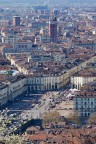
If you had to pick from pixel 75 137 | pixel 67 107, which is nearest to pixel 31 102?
pixel 67 107

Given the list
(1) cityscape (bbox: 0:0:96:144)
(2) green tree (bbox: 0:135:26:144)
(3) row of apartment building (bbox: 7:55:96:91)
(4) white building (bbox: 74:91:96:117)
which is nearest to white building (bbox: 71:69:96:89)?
(1) cityscape (bbox: 0:0:96:144)

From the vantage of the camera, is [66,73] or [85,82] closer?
[85,82]

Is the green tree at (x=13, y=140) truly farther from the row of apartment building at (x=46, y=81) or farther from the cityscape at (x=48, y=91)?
the row of apartment building at (x=46, y=81)

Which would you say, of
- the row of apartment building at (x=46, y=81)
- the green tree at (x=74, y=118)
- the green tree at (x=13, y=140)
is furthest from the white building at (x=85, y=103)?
the green tree at (x=13, y=140)

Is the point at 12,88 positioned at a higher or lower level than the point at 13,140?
lower

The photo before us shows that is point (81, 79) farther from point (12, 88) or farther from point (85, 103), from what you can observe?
point (85, 103)

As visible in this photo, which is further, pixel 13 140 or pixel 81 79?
pixel 81 79

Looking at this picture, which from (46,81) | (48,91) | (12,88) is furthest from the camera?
(46,81)

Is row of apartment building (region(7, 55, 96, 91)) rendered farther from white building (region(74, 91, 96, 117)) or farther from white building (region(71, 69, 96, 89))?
white building (region(74, 91, 96, 117))

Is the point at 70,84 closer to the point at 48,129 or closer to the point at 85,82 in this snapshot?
the point at 85,82

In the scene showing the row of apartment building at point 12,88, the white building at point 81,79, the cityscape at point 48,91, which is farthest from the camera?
the white building at point 81,79

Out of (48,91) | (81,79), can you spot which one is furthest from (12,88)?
(81,79)
